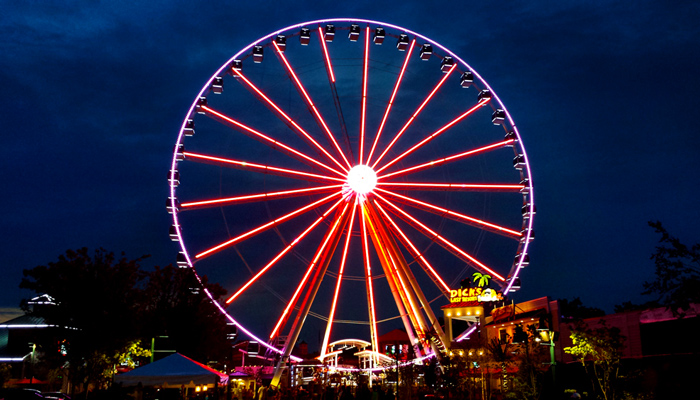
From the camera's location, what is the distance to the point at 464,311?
36.4 meters

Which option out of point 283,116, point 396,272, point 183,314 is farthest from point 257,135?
point 183,314

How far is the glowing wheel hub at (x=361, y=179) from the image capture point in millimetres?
27734

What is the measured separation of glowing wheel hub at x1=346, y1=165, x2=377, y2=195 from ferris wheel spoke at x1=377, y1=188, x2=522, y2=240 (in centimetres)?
63

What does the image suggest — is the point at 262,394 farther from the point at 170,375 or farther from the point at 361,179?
the point at 361,179

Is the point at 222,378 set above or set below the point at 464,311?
below

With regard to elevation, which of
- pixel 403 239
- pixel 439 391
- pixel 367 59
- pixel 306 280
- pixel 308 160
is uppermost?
pixel 367 59

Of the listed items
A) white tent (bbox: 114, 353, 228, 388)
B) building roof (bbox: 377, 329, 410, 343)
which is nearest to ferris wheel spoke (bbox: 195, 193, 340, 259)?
white tent (bbox: 114, 353, 228, 388)

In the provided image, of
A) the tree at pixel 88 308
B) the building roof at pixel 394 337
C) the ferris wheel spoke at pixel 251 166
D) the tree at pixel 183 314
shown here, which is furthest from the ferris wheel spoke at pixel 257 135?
the building roof at pixel 394 337

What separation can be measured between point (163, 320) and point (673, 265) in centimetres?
3141

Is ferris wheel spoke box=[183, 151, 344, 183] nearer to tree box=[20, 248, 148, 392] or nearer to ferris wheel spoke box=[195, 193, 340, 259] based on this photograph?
ferris wheel spoke box=[195, 193, 340, 259]

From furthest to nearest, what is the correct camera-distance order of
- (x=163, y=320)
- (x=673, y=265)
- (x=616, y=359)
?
(x=163, y=320) → (x=616, y=359) → (x=673, y=265)

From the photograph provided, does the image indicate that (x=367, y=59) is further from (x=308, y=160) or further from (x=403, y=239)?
(x=403, y=239)

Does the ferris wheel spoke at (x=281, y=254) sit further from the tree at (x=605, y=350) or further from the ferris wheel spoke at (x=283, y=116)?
the tree at (x=605, y=350)

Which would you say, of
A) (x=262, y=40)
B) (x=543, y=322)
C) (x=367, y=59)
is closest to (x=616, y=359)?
(x=543, y=322)
